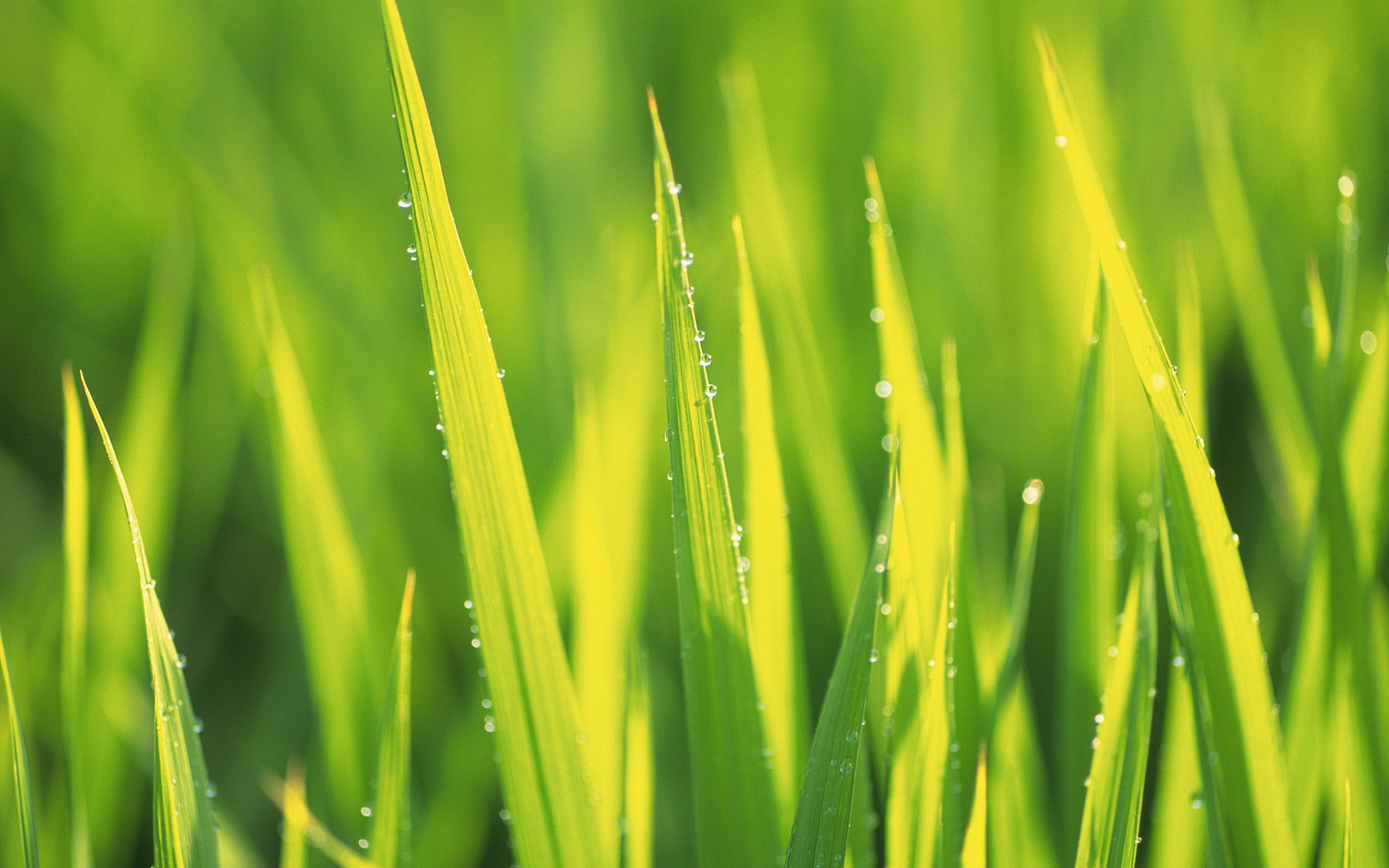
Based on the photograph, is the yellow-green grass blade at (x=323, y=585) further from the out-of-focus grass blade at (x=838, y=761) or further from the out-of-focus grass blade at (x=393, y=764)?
the out-of-focus grass blade at (x=838, y=761)

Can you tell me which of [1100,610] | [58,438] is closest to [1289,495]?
[1100,610]

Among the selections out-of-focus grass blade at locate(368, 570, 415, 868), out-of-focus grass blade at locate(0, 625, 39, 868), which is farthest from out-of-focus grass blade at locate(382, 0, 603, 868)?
out-of-focus grass blade at locate(0, 625, 39, 868)

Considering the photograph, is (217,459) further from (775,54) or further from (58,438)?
(775,54)

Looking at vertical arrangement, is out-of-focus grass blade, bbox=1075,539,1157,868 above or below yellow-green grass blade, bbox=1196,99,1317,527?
below

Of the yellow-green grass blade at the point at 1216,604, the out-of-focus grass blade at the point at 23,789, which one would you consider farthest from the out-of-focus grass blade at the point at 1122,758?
the out-of-focus grass blade at the point at 23,789

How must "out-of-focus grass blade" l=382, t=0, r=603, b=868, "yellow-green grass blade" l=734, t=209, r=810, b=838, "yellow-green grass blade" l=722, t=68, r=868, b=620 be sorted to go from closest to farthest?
"out-of-focus grass blade" l=382, t=0, r=603, b=868 < "yellow-green grass blade" l=734, t=209, r=810, b=838 < "yellow-green grass blade" l=722, t=68, r=868, b=620

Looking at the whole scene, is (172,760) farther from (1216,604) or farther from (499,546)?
(1216,604)

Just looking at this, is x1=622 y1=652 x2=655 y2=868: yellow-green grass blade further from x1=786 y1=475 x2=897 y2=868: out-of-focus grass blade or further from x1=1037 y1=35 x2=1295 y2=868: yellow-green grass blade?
x1=1037 y1=35 x2=1295 y2=868: yellow-green grass blade
